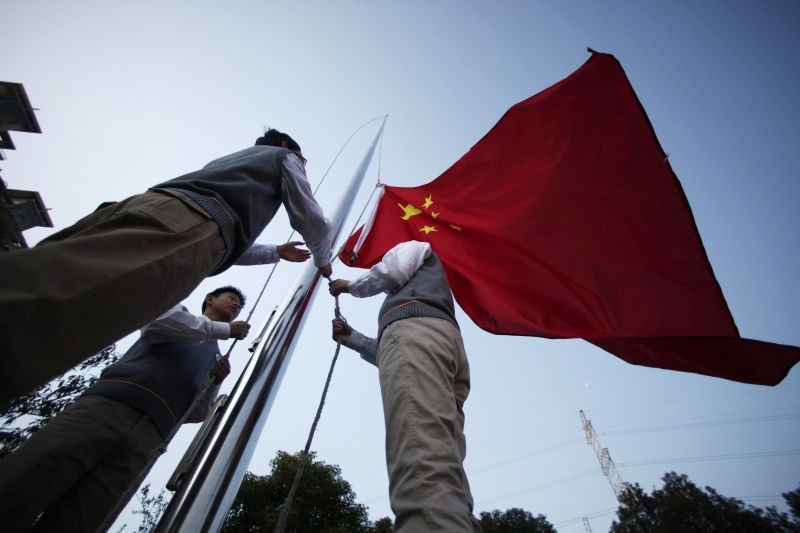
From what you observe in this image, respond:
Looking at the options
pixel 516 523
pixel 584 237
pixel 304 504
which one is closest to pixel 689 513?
pixel 516 523

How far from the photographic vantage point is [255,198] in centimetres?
172

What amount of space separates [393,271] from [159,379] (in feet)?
5.01

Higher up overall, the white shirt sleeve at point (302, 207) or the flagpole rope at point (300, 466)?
the white shirt sleeve at point (302, 207)

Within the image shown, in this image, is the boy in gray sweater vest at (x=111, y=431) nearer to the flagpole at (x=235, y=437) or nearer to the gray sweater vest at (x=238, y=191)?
the flagpole at (x=235, y=437)

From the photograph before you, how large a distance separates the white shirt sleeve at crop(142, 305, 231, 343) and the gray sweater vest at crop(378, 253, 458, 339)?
3.73 feet

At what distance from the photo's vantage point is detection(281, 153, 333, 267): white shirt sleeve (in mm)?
1969

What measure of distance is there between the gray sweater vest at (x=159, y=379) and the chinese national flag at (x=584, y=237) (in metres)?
2.03

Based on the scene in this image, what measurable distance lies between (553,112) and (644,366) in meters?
2.63

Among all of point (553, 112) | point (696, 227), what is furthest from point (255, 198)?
point (553, 112)

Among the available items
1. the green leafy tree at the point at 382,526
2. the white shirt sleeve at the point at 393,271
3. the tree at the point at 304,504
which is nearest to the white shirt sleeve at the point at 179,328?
the white shirt sleeve at the point at 393,271

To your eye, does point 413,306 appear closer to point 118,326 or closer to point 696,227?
point 118,326

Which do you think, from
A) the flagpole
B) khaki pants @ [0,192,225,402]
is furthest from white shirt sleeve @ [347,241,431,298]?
khaki pants @ [0,192,225,402]

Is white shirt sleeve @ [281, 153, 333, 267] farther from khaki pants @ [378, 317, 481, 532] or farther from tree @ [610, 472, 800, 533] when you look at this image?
tree @ [610, 472, 800, 533]

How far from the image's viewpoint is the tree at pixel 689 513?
23234 mm
